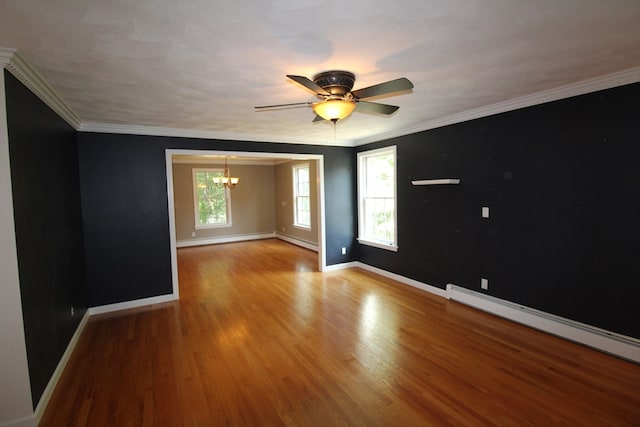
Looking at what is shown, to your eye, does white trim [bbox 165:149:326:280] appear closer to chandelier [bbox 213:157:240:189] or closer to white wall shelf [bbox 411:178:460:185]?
white wall shelf [bbox 411:178:460:185]

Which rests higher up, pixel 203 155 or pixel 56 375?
pixel 203 155

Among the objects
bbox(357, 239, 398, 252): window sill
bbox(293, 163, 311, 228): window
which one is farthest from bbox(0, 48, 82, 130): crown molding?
bbox(293, 163, 311, 228): window

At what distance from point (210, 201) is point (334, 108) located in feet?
25.0

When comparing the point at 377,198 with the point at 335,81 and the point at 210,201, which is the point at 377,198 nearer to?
the point at 335,81

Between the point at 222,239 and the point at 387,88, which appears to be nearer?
the point at 387,88

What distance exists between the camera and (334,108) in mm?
2264

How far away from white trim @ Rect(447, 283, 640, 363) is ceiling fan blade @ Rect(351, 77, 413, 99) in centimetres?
292

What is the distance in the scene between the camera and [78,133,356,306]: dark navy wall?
4008mm

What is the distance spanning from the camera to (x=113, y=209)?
4.12 metres

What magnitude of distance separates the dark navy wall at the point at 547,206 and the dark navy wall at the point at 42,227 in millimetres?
4396

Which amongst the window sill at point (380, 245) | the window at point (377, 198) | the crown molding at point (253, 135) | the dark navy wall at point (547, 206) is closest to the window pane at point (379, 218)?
the window at point (377, 198)

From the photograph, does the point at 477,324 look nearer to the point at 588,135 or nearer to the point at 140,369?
the point at 588,135

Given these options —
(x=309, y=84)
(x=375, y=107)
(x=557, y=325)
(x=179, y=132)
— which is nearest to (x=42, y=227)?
(x=179, y=132)

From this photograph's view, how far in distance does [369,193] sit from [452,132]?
2.03 m
